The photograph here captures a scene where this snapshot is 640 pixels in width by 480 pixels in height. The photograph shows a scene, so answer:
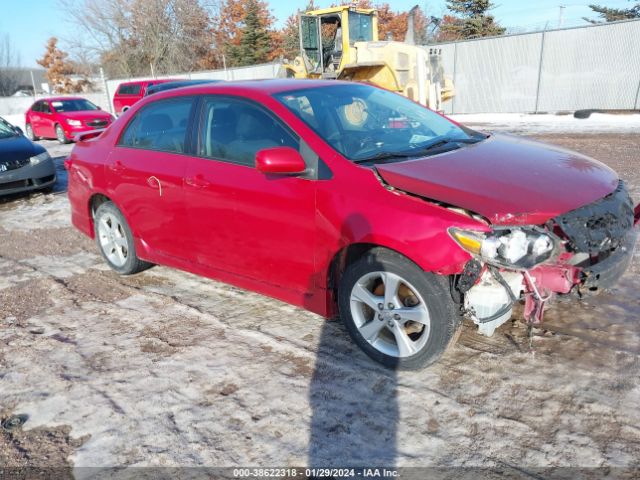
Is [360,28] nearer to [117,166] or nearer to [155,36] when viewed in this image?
[117,166]

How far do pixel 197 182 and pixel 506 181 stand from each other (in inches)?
87.6

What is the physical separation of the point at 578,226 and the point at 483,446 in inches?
50.5

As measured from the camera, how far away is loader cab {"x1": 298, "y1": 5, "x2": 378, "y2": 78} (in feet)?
44.8

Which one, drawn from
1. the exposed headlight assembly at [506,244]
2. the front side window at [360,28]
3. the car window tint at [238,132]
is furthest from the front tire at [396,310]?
the front side window at [360,28]

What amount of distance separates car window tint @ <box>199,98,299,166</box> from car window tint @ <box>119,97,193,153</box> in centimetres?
27

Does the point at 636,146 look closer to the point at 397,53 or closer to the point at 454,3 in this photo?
the point at 397,53

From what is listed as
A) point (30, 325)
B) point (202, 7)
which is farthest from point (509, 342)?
point (202, 7)

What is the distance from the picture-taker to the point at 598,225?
9.55 ft

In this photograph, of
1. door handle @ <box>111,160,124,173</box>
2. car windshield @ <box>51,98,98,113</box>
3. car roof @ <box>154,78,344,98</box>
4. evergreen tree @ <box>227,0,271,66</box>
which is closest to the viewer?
car roof @ <box>154,78,344,98</box>

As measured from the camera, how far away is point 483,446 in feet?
8.27

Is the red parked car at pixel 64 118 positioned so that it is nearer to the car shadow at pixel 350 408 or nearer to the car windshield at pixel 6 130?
the car windshield at pixel 6 130

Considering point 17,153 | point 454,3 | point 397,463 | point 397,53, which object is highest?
point 454,3

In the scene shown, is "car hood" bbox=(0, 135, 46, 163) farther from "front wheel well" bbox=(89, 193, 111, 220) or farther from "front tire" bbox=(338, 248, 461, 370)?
"front tire" bbox=(338, 248, 461, 370)

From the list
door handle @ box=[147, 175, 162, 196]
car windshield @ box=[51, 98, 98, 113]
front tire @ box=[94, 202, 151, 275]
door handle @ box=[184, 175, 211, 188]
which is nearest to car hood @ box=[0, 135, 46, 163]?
front tire @ box=[94, 202, 151, 275]
